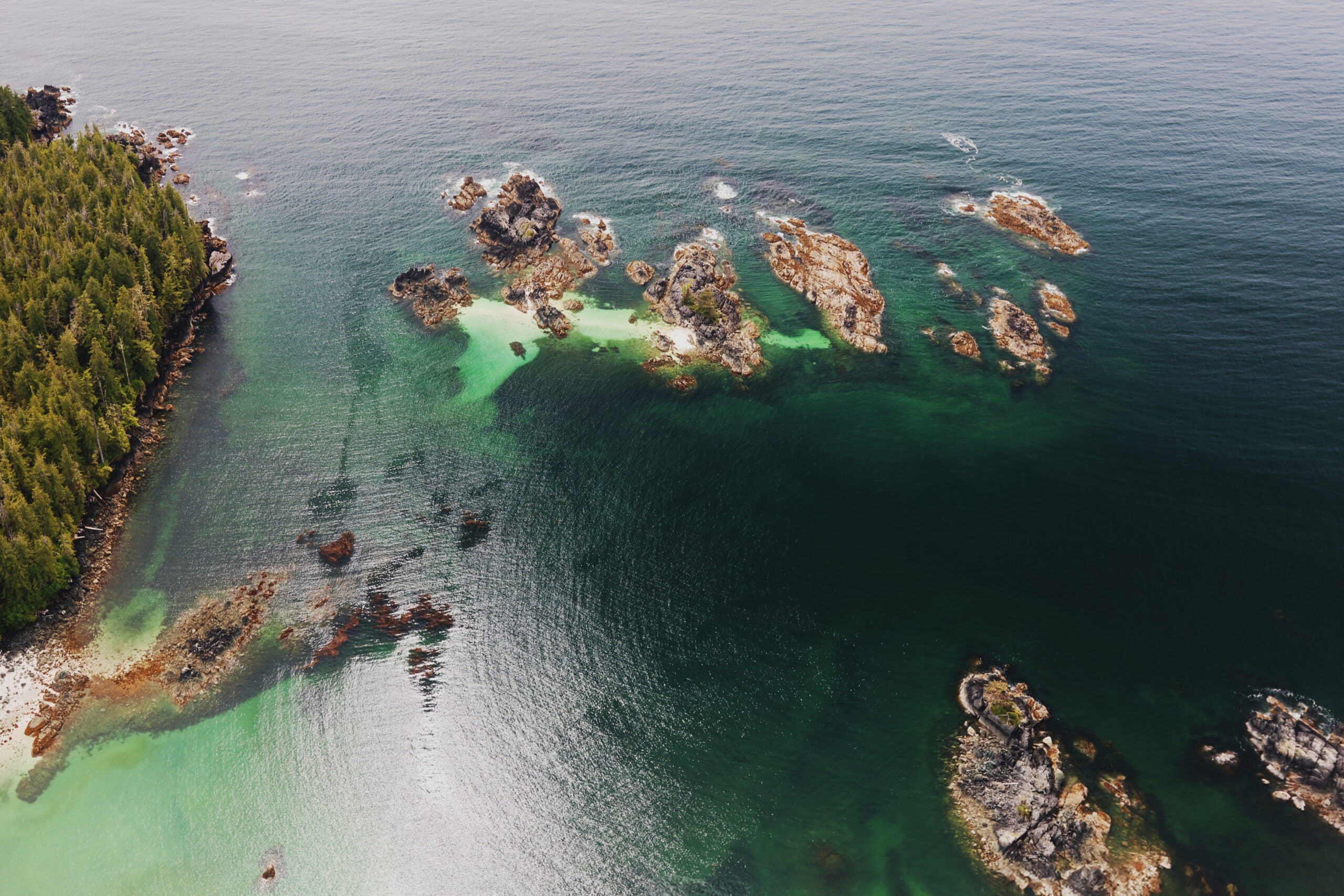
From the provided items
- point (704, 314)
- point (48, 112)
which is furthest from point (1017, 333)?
point (48, 112)

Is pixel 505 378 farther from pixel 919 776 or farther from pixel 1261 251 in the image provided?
pixel 1261 251

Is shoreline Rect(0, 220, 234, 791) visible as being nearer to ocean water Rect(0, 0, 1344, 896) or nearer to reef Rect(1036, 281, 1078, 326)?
ocean water Rect(0, 0, 1344, 896)

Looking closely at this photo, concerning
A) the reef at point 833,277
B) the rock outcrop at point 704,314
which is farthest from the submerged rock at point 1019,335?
the rock outcrop at point 704,314

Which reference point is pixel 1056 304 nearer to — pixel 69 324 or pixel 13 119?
pixel 69 324

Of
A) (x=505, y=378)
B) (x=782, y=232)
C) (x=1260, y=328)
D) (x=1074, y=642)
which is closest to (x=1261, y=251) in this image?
(x=1260, y=328)

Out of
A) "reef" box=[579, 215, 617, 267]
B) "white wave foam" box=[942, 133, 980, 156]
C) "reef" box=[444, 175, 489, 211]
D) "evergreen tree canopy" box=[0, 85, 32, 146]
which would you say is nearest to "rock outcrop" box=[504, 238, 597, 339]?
"reef" box=[579, 215, 617, 267]

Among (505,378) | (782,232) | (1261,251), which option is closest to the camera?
(505,378)
